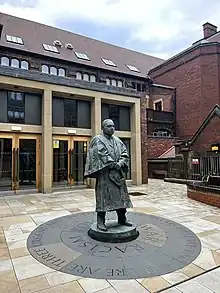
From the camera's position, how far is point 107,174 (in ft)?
14.3

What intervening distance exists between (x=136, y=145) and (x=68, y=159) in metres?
3.86

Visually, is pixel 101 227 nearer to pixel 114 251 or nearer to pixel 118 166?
pixel 114 251

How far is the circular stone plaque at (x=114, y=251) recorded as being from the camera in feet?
10.3

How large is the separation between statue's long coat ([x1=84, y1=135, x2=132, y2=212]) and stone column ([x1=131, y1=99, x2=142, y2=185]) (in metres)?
8.47

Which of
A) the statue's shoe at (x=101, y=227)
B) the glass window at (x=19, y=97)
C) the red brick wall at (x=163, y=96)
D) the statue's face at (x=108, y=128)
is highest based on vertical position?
the red brick wall at (x=163, y=96)

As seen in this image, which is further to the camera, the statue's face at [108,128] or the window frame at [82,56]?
the window frame at [82,56]

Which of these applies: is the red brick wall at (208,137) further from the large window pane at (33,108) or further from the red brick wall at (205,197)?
the large window pane at (33,108)

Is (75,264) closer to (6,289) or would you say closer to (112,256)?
(112,256)

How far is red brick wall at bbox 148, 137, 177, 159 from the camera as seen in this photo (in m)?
19.1

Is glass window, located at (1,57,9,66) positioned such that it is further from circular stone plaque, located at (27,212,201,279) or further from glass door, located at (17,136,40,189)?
circular stone plaque, located at (27,212,201,279)

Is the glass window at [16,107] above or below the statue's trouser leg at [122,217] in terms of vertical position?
above

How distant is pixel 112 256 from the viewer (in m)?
3.54

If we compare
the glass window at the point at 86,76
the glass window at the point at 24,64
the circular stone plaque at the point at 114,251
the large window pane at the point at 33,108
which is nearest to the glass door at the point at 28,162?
the large window pane at the point at 33,108

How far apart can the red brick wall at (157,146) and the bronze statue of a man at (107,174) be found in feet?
48.0
